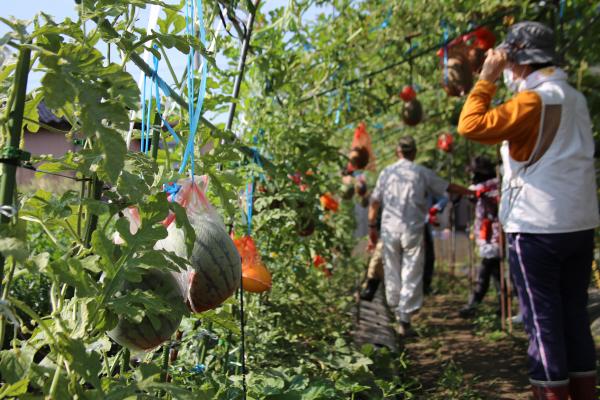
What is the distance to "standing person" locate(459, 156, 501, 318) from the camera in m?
6.18

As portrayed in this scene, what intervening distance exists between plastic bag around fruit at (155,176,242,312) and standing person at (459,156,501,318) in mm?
4814

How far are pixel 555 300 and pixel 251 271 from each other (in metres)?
1.33

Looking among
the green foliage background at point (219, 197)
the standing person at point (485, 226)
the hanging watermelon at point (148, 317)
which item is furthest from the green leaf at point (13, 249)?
the standing person at point (485, 226)

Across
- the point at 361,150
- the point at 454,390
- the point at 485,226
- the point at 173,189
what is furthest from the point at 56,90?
the point at 361,150

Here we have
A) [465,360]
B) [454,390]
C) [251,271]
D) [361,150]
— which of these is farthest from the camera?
[361,150]

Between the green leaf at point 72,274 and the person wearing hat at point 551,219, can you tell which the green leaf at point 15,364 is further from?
the person wearing hat at point 551,219

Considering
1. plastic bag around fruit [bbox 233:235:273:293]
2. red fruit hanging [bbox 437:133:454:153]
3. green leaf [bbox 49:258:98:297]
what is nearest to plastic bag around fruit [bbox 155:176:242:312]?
green leaf [bbox 49:258:98:297]

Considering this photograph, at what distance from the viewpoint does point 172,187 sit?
1.72 m

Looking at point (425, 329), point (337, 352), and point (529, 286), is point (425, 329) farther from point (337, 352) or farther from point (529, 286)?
point (529, 286)

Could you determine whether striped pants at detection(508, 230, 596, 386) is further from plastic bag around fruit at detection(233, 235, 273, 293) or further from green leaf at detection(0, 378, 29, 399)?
green leaf at detection(0, 378, 29, 399)

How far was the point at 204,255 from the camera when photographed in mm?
1483

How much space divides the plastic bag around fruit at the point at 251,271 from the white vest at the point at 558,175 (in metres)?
1.22

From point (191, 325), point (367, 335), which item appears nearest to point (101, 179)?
point (191, 325)

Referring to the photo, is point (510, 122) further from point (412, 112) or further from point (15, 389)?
point (412, 112)
